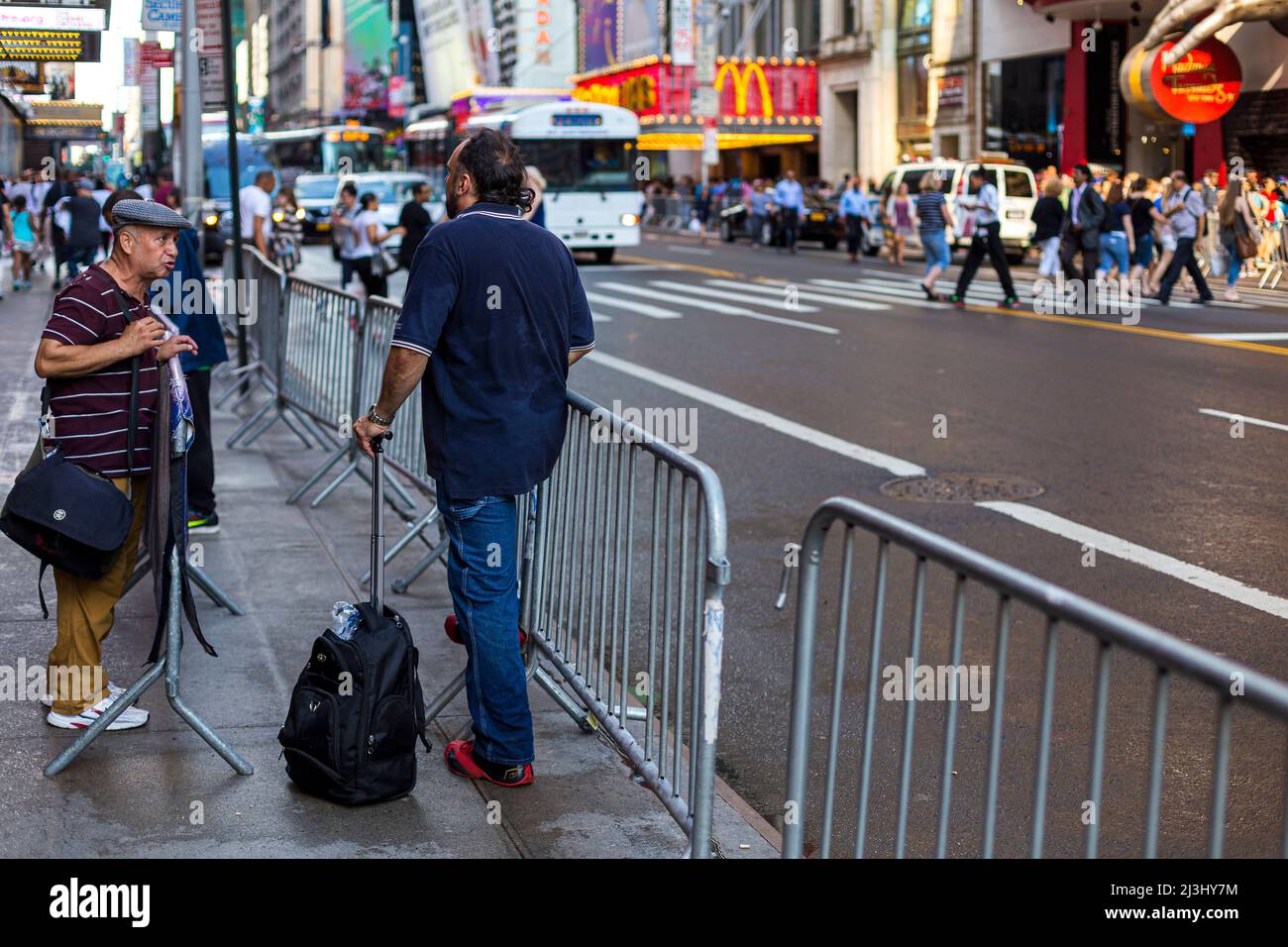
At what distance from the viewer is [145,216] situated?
545cm

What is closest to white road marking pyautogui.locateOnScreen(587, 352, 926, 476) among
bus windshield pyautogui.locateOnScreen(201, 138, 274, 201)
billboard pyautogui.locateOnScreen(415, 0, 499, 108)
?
bus windshield pyautogui.locateOnScreen(201, 138, 274, 201)

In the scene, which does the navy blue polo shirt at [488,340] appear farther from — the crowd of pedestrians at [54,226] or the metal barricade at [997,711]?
the crowd of pedestrians at [54,226]

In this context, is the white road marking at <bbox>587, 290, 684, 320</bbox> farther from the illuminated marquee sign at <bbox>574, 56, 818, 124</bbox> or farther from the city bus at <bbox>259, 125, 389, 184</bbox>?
the city bus at <bbox>259, 125, 389, 184</bbox>

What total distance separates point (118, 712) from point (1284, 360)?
12.8 metres

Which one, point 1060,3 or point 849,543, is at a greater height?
point 1060,3

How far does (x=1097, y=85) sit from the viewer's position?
126 feet

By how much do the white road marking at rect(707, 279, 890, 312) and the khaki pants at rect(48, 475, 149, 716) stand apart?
1677 centimetres

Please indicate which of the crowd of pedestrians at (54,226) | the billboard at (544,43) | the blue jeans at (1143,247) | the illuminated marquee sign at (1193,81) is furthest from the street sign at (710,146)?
the billboard at (544,43)

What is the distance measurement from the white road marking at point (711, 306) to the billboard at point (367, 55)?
9935 centimetres

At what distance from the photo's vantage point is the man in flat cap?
17.5ft

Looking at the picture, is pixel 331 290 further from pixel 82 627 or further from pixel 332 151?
pixel 332 151

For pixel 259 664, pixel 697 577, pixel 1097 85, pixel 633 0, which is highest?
pixel 633 0
